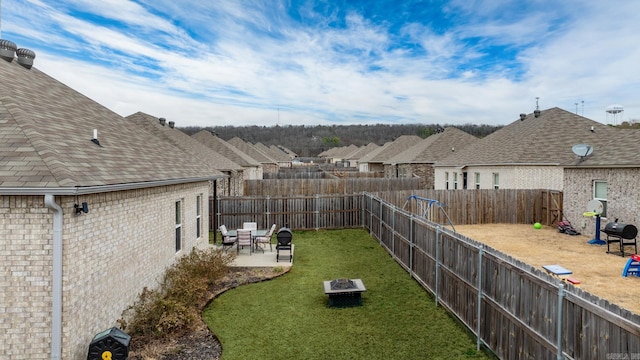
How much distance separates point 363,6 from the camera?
77.4ft

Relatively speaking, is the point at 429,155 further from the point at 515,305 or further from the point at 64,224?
the point at 64,224

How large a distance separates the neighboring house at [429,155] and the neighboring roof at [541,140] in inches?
246

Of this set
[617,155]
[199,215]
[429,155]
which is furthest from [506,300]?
[429,155]

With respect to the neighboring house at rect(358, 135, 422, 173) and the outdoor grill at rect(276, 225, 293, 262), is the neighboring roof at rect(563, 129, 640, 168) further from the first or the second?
the neighboring house at rect(358, 135, 422, 173)

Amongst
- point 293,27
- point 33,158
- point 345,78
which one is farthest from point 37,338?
point 345,78

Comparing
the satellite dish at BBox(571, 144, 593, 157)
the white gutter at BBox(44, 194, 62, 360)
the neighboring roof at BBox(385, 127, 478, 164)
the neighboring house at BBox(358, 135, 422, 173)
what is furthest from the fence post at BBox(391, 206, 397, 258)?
the neighboring house at BBox(358, 135, 422, 173)

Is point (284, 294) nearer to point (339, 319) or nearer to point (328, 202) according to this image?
point (339, 319)

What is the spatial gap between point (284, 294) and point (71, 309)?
556 centimetres

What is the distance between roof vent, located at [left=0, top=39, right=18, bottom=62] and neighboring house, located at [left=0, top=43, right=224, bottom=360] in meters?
0.06

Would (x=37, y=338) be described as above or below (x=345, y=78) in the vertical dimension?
below

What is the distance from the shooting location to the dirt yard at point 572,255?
9609mm

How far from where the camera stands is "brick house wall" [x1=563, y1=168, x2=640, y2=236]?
1477cm

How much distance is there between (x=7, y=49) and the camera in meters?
9.51

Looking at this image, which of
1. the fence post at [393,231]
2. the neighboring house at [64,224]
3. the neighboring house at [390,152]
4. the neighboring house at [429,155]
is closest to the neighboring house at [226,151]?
the neighboring house at [429,155]
